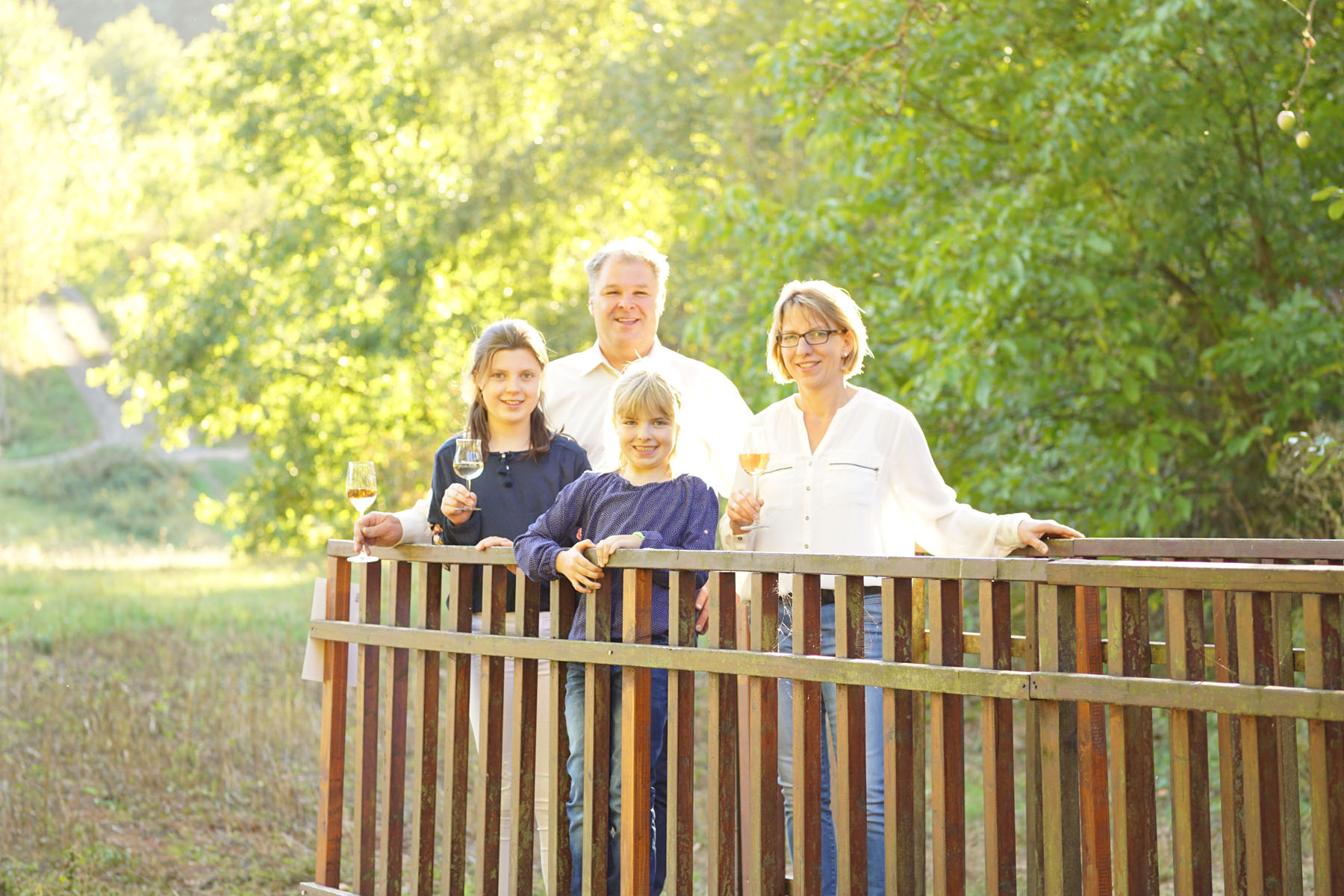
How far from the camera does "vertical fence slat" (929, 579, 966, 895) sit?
8.26 ft

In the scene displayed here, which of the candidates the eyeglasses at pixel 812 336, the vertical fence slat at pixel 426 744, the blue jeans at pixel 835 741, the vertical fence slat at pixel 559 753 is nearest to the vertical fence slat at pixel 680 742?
the blue jeans at pixel 835 741

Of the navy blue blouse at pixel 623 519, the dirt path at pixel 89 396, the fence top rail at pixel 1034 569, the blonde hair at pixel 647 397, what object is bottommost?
the fence top rail at pixel 1034 569

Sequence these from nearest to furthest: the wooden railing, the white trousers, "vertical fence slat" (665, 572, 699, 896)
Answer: the wooden railing → "vertical fence slat" (665, 572, 699, 896) → the white trousers

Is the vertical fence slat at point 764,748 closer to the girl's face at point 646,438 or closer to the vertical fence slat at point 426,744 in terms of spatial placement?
the girl's face at point 646,438

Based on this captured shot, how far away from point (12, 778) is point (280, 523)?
1095 cm

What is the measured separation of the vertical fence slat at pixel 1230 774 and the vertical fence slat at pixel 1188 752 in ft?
0.18

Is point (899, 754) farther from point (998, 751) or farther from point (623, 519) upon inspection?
point (623, 519)

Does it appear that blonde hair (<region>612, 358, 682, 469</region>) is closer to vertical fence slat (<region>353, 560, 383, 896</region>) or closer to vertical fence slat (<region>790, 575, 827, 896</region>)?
vertical fence slat (<region>790, 575, 827, 896</region>)

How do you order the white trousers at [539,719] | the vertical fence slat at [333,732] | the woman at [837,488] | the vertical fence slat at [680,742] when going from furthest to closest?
the vertical fence slat at [333,732] < the white trousers at [539,719] < the woman at [837,488] < the vertical fence slat at [680,742]

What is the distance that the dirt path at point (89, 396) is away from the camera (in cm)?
2906

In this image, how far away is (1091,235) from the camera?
6.18 meters

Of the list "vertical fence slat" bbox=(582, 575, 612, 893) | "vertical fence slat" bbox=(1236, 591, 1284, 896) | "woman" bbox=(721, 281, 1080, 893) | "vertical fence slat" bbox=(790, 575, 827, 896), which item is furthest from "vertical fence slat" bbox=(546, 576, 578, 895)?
"vertical fence slat" bbox=(1236, 591, 1284, 896)

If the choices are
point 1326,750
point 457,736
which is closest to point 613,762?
point 457,736

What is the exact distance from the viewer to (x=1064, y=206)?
6.99 metres
